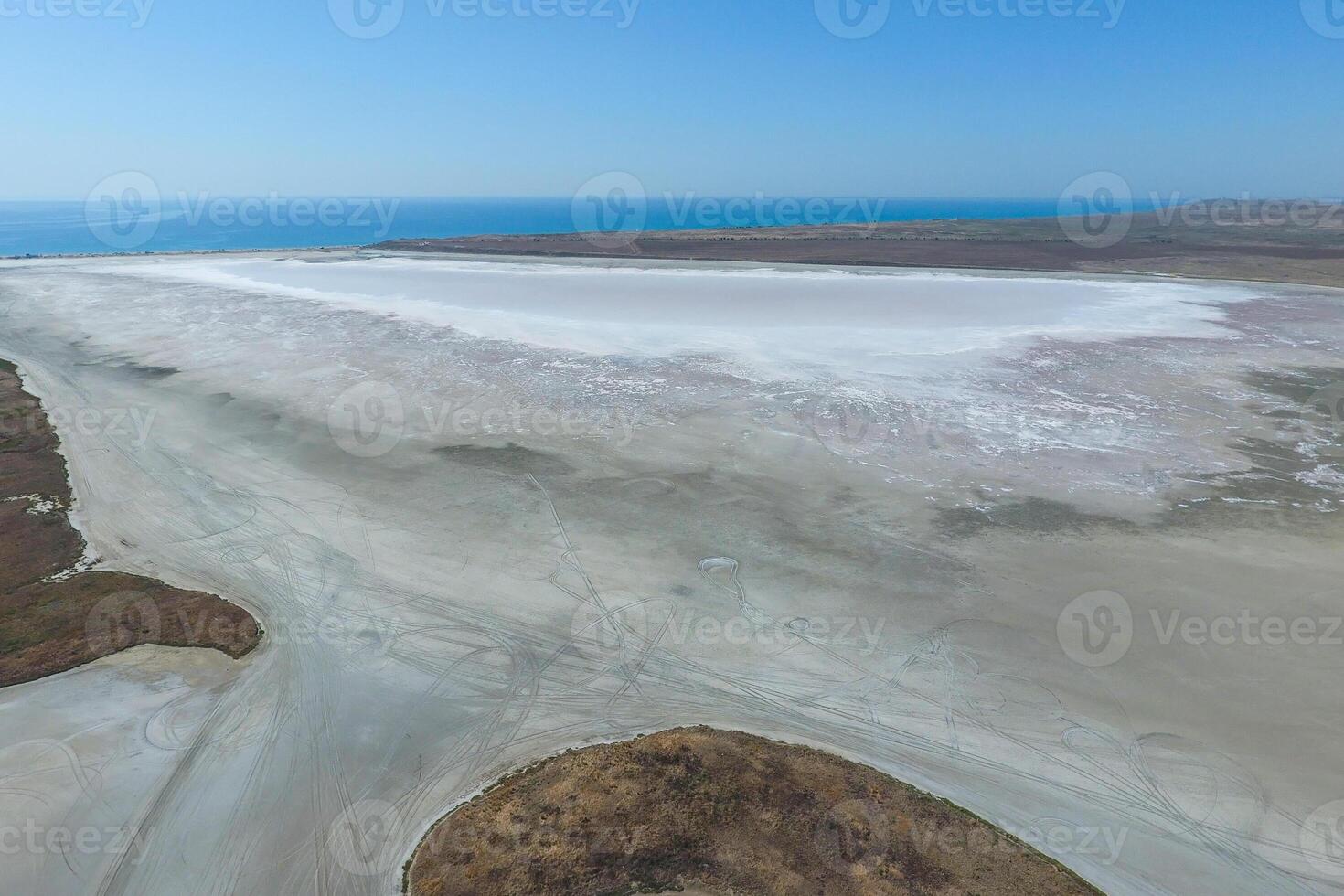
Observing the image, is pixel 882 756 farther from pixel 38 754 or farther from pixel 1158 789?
pixel 38 754

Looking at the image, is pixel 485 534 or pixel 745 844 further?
pixel 485 534

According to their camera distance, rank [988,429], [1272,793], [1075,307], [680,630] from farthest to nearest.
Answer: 1. [1075,307]
2. [988,429]
3. [680,630]
4. [1272,793]

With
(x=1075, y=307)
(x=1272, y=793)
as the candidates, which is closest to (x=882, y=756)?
(x=1272, y=793)

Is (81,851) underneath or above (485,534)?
underneath
